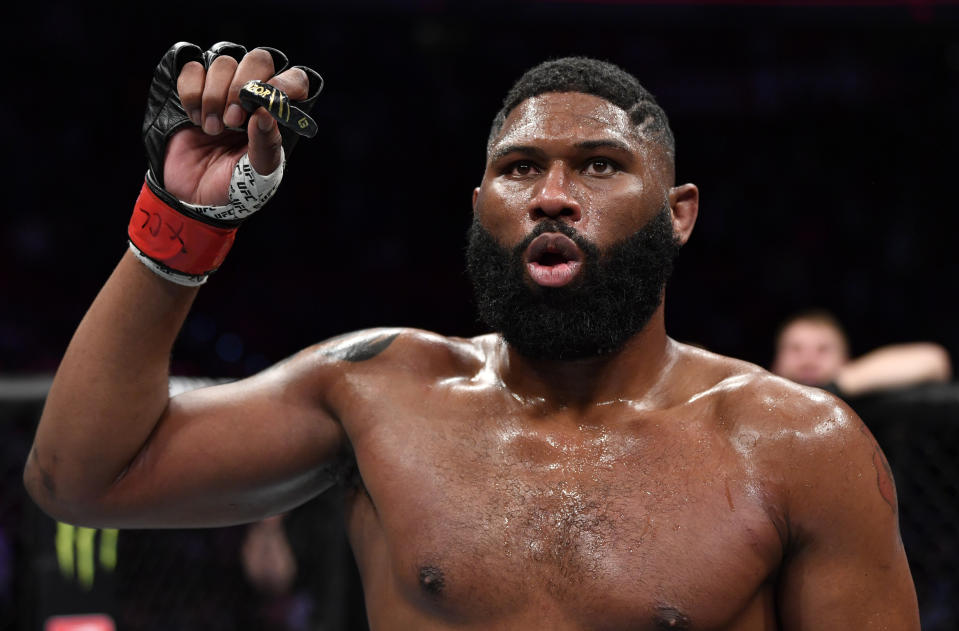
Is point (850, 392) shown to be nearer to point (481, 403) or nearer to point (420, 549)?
point (481, 403)

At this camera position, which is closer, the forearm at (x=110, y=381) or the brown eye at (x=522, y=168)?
the forearm at (x=110, y=381)

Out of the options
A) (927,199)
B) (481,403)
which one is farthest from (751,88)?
(481,403)

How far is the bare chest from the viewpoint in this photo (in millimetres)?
1278

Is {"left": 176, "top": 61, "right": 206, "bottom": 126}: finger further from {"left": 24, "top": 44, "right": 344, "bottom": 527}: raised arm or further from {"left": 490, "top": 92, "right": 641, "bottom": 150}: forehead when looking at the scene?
A: {"left": 490, "top": 92, "right": 641, "bottom": 150}: forehead

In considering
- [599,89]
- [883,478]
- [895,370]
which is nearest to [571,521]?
[883,478]

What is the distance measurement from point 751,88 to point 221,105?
5.63m

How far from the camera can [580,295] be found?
1.38m

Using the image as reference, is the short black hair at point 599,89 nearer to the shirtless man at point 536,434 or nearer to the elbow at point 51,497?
the shirtless man at point 536,434

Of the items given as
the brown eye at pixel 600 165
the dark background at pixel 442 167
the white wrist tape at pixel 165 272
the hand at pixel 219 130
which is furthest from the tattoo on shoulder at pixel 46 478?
the dark background at pixel 442 167

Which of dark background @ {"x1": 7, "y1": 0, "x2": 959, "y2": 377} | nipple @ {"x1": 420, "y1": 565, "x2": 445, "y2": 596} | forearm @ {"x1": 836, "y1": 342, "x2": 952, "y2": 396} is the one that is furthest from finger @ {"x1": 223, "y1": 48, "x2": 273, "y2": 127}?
dark background @ {"x1": 7, "y1": 0, "x2": 959, "y2": 377}

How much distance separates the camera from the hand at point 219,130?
4.13ft

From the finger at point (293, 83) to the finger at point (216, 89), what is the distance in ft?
0.18

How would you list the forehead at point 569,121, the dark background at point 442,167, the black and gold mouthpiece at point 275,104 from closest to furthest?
the black and gold mouthpiece at point 275,104 < the forehead at point 569,121 < the dark background at point 442,167

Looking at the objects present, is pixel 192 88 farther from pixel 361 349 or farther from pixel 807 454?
pixel 807 454
